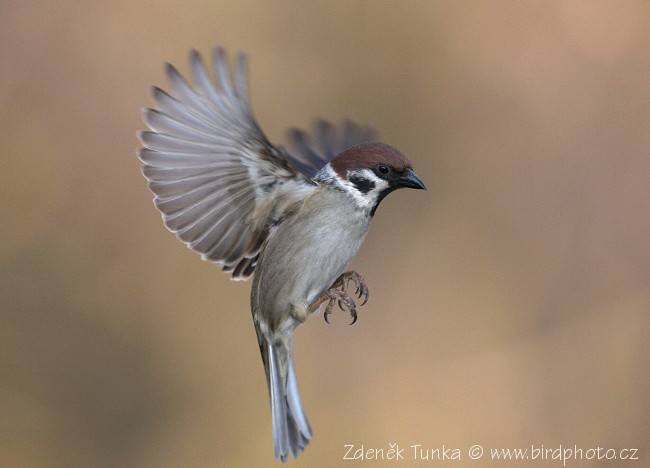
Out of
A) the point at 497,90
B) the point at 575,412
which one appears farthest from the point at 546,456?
the point at 497,90

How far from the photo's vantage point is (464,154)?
4316mm

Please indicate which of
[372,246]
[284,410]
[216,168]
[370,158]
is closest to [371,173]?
[370,158]

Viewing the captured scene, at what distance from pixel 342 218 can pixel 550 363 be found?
2.34m

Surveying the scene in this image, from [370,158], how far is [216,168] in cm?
47

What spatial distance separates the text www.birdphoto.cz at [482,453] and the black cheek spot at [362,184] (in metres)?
2.12

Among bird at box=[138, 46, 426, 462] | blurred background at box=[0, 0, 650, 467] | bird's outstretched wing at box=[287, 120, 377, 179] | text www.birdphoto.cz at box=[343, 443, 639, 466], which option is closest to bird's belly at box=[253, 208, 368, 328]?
bird at box=[138, 46, 426, 462]

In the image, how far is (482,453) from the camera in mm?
3865

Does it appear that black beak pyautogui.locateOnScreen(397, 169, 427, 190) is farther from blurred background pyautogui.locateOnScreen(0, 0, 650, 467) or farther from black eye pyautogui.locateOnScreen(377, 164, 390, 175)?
blurred background pyautogui.locateOnScreen(0, 0, 650, 467)

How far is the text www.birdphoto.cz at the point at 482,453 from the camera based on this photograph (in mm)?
3834

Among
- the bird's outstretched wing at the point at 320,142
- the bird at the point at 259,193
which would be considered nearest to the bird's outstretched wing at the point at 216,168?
the bird at the point at 259,193

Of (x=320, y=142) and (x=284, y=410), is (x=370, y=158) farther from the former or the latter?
(x=284, y=410)

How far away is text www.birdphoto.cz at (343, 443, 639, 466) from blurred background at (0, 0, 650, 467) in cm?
4

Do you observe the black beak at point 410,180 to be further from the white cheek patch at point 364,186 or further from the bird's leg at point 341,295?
the bird's leg at point 341,295

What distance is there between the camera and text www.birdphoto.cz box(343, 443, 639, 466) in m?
3.83
